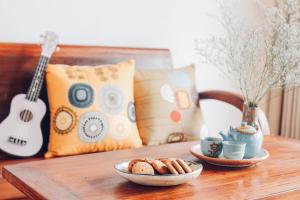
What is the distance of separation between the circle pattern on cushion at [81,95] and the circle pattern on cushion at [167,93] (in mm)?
367

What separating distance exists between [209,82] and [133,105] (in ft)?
2.84

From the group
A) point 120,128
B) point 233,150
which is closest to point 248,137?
point 233,150

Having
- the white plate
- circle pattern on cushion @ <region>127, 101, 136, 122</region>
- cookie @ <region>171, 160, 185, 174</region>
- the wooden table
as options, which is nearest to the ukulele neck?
circle pattern on cushion @ <region>127, 101, 136, 122</region>

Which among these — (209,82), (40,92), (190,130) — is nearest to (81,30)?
(40,92)

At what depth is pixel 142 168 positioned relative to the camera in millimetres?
1169

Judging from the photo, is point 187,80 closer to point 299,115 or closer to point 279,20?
point 279,20

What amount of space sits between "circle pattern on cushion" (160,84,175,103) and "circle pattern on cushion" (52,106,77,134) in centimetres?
46

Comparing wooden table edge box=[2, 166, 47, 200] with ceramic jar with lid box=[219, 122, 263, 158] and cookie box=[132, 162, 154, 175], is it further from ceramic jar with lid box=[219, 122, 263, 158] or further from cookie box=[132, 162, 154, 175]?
ceramic jar with lid box=[219, 122, 263, 158]

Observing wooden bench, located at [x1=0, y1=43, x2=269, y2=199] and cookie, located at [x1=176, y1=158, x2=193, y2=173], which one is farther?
wooden bench, located at [x1=0, y1=43, x2=269, y2=199]

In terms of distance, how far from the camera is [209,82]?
8.98 feet

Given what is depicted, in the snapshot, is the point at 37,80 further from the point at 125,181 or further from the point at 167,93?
the point at 125,181

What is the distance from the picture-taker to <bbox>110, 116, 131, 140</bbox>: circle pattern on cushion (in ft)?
6.07

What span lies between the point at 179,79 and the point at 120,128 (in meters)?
0.43

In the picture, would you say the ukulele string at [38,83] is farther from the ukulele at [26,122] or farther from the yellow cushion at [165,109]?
the yellow cushion at [165,109]
